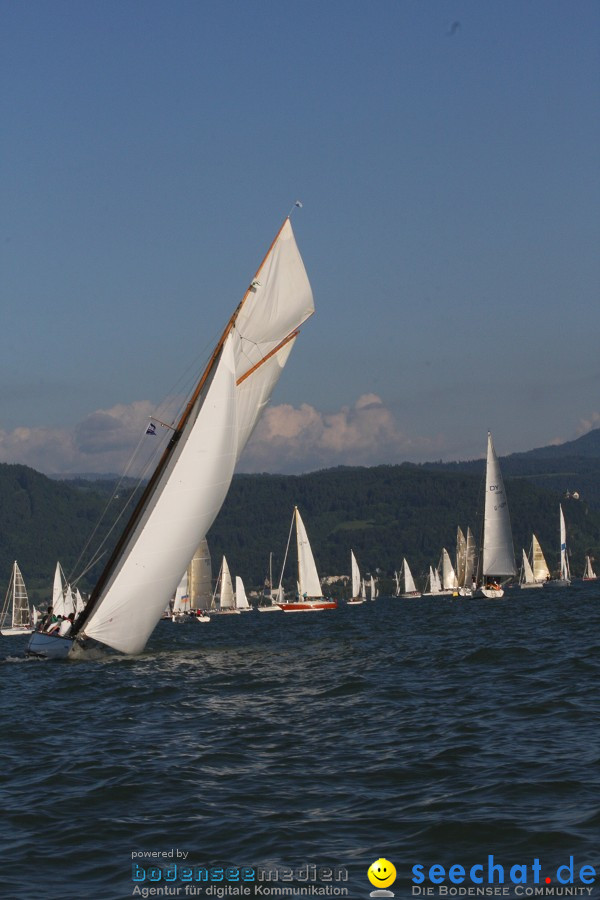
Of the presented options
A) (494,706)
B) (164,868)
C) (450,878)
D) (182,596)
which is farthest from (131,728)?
(182,596)

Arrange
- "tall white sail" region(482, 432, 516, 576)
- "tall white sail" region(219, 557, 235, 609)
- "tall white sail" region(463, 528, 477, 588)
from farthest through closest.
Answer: "tall white sail" region(219, 557, 235, 609) < "tall white sail" region(463, 528, 477, 588) < "tall white sail" region(482, 432, 516, 576)

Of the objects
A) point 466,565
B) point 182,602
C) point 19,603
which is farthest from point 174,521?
point 466,565

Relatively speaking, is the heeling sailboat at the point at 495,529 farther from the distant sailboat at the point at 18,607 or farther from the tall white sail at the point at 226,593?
the tall white sail at the point at 226,593

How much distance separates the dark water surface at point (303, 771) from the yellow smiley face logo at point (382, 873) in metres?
0.09

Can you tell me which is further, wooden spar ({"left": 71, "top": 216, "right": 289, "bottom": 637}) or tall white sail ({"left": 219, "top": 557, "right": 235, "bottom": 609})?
tall white sail ({"left": 219, "top": 557, "right": 235, "bottom": 609})

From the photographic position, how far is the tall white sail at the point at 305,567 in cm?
14075

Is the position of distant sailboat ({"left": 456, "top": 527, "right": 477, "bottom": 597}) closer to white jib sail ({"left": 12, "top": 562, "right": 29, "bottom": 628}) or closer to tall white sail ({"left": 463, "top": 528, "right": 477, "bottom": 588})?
tall white sail ({"left": 463, "top": 528, "right": 477, "bottom": 588})

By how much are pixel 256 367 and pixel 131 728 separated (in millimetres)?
21434

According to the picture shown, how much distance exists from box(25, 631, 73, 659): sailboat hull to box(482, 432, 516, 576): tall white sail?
72.0 m

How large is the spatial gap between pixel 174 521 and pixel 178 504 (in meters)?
0.60

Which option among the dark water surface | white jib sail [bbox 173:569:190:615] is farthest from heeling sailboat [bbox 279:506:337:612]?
the dark water surface

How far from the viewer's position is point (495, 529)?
369 feet

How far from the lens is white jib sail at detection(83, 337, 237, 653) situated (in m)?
36.9

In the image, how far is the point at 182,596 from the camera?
14425 cm
